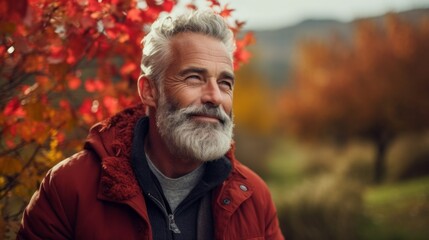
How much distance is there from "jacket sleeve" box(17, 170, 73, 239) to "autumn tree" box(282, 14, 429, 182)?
2366 centimetres

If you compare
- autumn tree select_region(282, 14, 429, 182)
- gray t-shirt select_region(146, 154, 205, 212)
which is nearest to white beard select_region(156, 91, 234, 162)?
gray t-shirt select_region(146, 154, 205, 212)

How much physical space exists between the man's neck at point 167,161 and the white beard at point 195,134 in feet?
0.17

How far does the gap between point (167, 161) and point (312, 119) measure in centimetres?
3057

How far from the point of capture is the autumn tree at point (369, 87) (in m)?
26.2

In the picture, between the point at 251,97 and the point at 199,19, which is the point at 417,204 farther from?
the point at 251,97

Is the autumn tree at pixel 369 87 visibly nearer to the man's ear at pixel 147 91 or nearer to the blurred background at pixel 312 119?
the blurred background at pixel 312 119

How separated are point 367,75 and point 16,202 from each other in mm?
26693

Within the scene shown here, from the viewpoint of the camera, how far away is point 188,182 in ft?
10.2

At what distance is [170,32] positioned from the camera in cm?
317

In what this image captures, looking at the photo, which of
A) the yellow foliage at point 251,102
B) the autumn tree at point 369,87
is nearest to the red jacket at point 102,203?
the autumn tree at point 369,87

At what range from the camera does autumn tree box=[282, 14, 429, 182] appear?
26.2 meters

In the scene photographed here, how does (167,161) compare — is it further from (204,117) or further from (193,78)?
(193,78)

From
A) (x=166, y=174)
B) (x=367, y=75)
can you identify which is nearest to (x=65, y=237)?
(x=166, y=174)

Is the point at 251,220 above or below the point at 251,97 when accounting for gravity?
above
